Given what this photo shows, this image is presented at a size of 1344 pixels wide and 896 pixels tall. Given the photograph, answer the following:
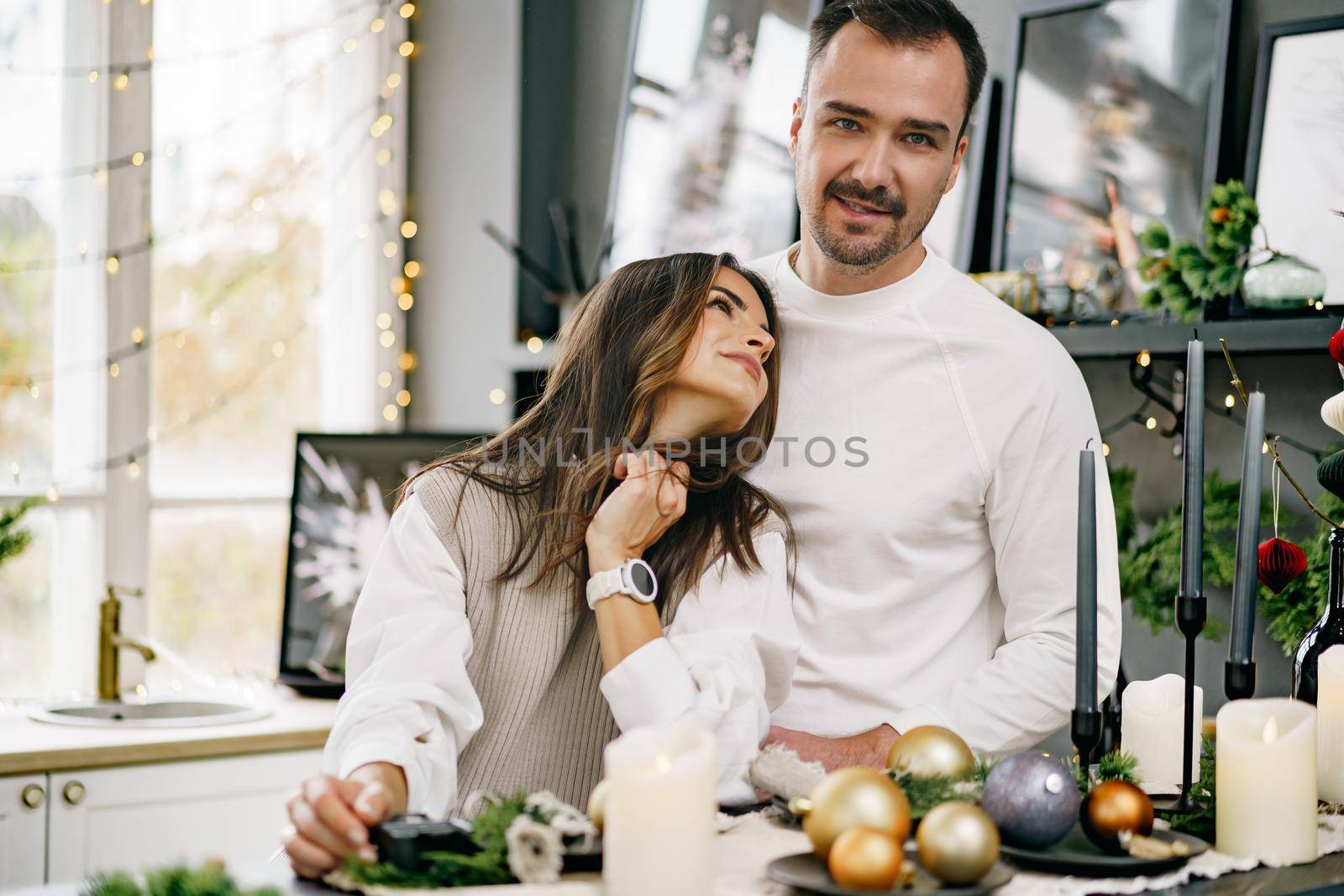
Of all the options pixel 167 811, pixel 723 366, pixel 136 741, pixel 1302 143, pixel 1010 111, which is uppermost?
pixel 1010 111

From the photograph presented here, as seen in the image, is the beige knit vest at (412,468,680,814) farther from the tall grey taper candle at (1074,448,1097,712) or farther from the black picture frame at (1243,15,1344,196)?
the black picture frame at (1243,15,1344,196)

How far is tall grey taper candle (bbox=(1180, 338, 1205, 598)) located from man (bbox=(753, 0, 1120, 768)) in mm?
398

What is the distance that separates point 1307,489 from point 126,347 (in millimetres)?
2365

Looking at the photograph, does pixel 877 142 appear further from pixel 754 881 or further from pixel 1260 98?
pixel 754 881

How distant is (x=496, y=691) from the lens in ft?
5.09

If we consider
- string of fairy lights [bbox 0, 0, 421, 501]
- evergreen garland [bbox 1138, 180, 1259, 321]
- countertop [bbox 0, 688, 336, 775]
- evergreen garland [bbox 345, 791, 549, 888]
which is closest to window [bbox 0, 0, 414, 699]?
string of fairy lights [bbox 0, 0, 421, 501]

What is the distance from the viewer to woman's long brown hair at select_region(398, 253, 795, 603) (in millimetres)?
1604

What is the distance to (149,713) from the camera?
9.53 feet

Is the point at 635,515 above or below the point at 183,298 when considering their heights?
below

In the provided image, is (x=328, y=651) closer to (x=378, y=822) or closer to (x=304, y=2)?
(x=304, y=2)

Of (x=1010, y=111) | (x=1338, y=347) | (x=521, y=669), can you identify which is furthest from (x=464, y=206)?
(x=1338, y=347)

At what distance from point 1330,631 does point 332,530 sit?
2.16 meters

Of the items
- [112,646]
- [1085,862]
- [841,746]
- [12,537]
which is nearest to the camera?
[1085,862]

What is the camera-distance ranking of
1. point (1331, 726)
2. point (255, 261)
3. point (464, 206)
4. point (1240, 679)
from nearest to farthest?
point (1240, 679), point (1331, 726), point (255, 261), point (464, 206)
